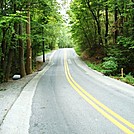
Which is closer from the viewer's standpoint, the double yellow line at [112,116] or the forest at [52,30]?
the double yellow line at [112,116]

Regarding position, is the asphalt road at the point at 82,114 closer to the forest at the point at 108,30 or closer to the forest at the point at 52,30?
the forest at the point at 52,30

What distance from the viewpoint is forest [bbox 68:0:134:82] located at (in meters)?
21.0

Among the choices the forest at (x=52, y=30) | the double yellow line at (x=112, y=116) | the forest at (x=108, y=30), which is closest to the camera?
the double yellow line at (x=112, y=116)

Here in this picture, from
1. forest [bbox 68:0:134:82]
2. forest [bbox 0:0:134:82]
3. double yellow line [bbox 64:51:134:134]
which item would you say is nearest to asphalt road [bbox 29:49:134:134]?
double yellow line [bbox 64:51:134:134]

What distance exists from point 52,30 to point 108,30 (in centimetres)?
865

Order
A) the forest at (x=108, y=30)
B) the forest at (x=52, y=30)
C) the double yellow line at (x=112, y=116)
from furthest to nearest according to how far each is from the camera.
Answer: the forest at (x=108, y=30), the forest at (x=52, y=30), the double yellow line at (x=112, y=116)

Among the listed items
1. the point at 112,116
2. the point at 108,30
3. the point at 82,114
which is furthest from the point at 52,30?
the point at 112,116

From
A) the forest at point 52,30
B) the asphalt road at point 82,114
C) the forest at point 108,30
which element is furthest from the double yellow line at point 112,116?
the forest at point 108,30

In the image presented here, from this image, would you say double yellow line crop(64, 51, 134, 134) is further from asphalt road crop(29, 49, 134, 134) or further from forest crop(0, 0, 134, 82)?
forest crop(0, 0, 134, 82)

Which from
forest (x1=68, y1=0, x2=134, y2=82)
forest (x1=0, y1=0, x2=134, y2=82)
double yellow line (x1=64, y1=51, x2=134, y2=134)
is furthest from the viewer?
forest (x1=68, y1=0, x2=134, y2=82)

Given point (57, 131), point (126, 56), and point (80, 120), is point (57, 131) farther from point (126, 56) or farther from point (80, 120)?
point (126, 56)

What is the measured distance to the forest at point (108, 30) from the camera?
21000 millimetres

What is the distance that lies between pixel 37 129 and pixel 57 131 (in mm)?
522

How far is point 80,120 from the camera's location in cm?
596
